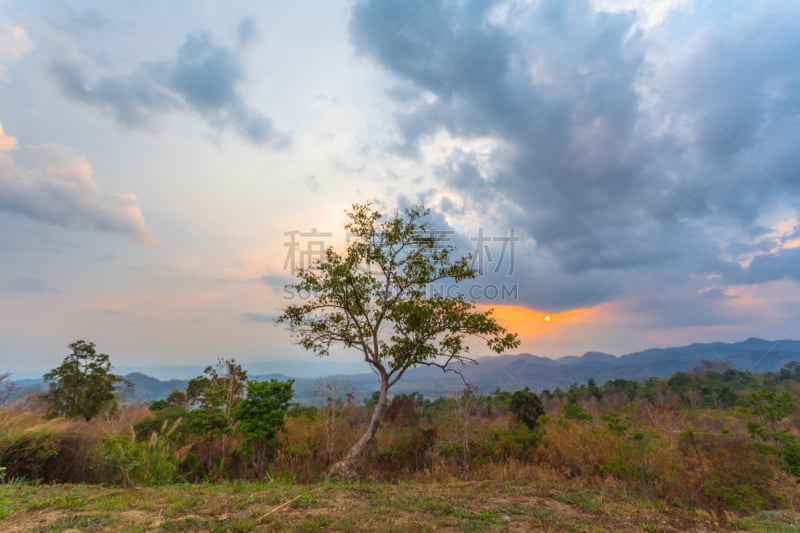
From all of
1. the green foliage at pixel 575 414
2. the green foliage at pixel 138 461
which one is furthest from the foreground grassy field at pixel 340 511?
the green foliage at pixel 575 414

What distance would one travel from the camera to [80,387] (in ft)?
44.8

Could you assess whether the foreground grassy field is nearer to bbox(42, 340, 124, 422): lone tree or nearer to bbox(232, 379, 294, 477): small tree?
bbox(232, 379, 294, 477): small tree

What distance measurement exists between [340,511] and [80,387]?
1394 cm

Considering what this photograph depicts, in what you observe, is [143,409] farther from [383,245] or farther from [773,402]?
[773,402]

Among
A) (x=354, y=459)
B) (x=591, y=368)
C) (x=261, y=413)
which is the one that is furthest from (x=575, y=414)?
(x=591, y=368)

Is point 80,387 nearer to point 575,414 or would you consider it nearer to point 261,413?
point 261,413

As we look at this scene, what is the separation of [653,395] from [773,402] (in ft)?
72.7

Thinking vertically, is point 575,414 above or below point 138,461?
below

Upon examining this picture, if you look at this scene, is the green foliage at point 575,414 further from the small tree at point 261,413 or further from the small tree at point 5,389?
the small tree at point 5,389

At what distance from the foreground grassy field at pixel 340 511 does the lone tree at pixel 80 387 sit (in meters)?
9.21

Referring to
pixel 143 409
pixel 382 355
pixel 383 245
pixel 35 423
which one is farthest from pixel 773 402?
pixel 143 409

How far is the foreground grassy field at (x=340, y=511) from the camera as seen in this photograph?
4.48 metres

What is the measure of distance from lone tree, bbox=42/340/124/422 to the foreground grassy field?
30.2 ft

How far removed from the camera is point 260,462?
11531 millimetres
